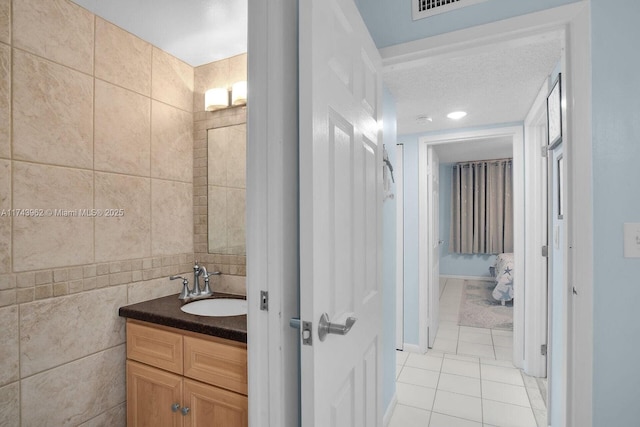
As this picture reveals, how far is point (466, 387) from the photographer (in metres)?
2.53

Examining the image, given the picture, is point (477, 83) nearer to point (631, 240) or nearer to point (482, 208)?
point (631, 240)

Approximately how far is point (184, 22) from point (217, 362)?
5.46 ft

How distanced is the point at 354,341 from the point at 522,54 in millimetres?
1690

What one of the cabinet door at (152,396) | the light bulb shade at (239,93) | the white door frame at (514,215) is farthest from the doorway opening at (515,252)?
the cabinet door at (152,396)

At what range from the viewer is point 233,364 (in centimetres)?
141

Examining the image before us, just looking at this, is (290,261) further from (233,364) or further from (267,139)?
(233,364)

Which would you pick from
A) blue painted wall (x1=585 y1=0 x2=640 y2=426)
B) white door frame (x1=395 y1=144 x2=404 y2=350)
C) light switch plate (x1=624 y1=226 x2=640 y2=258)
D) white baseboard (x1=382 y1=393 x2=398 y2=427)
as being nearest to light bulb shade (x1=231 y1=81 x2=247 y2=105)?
blue painted wall (x1=585 y1=0 x2=640 y2=426)

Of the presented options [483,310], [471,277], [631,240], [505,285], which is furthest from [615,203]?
[471,277]

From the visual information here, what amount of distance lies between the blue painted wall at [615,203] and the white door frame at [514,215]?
173 cm

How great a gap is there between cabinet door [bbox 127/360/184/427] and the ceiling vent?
6.41 feet

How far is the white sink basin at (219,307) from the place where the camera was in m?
1.87

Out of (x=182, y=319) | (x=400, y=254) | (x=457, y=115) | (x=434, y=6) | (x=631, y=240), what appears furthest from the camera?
(x=400, y=254)

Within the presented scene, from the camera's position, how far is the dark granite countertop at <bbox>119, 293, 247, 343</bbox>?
1.40 metres

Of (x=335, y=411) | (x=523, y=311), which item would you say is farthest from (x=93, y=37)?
(x=523, y=311)
